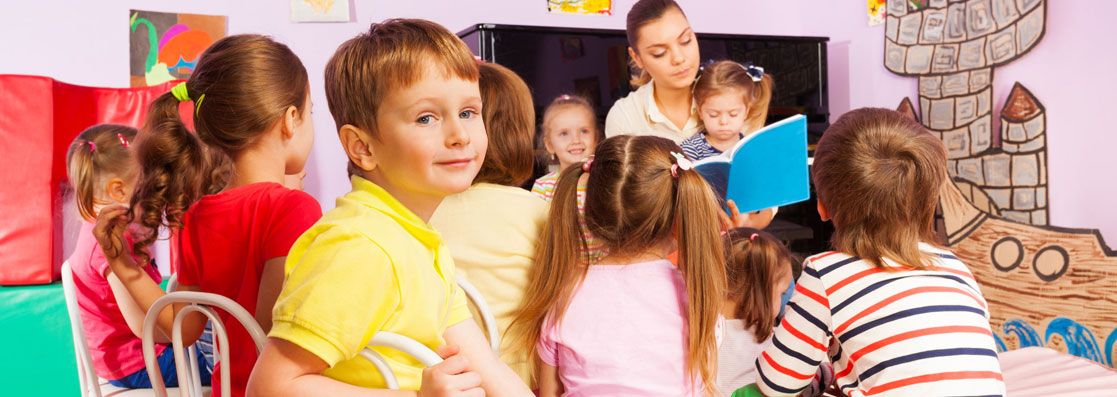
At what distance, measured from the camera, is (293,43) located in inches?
123

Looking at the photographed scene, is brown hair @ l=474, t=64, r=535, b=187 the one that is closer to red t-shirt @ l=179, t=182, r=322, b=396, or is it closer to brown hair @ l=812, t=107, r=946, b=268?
red t-shirt @ l=179, t=182, r=322, b=396

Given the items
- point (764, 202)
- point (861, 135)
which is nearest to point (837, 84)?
point (764, 202)

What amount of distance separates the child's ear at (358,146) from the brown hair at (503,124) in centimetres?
48

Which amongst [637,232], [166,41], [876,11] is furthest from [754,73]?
[166,41]

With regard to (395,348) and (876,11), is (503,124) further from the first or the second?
(876,11)

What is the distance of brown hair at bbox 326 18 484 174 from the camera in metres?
0.89

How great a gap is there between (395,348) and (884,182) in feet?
2.62

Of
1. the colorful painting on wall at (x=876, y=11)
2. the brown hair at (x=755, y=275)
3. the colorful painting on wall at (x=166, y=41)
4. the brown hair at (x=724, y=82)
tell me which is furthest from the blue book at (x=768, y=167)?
the colorful painting on wall at (x=166, y=41)

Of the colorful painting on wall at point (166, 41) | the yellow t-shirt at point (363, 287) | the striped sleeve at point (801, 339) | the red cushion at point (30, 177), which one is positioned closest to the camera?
the yellow t-shirt at point (363, 287)

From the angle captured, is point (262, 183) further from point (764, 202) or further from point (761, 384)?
point (764, 202)

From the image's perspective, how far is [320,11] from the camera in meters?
3.13

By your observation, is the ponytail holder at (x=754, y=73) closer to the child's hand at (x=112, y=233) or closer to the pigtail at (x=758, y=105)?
the pigtail at (x=758, y=105)

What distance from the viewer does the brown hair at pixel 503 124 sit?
141cm

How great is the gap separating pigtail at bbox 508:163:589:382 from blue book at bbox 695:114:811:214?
18.1 inches
